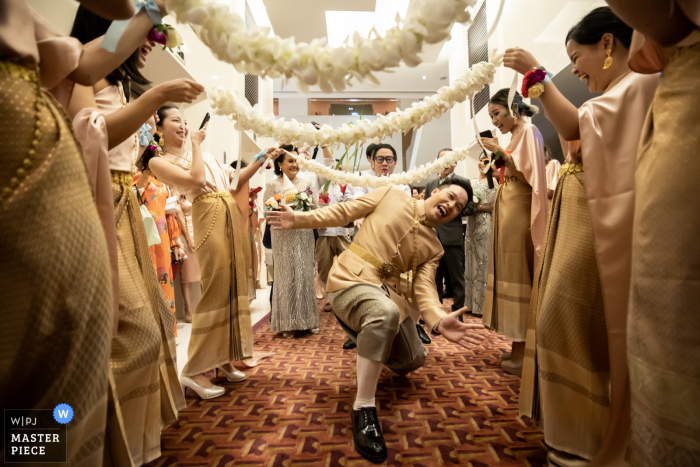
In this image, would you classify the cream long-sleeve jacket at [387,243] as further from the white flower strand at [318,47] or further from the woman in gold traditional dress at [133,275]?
the white flower strand at [318,47]

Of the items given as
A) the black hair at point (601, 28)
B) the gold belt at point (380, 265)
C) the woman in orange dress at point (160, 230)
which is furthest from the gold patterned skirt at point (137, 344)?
the black hair at point (601, 28)

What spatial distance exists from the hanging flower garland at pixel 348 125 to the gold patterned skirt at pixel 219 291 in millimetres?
554

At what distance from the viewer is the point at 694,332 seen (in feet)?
2.11

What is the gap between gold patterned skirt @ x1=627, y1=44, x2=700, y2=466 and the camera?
2.11ft

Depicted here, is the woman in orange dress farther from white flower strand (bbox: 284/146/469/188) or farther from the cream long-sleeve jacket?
the cream long-sleeve jacket

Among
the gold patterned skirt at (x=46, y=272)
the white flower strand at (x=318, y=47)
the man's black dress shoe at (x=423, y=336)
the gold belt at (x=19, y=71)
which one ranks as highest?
the white flower strand at (x=318, y=47)

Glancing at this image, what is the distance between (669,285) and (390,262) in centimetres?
121

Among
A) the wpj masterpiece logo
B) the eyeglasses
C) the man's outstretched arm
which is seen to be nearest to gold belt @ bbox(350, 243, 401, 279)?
the man's outstretched arm

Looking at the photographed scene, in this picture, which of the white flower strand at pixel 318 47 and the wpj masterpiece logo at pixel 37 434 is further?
the white flower strand at pixel 318 47

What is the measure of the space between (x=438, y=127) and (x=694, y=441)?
982cm

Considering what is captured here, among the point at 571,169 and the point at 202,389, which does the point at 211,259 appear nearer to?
the point at 202,389

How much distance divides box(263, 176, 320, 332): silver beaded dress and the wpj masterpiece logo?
99.8 inches

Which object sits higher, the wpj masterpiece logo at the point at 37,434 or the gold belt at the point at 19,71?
the gold belt at the point at 19,71

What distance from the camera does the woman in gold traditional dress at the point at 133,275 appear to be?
1055mm
